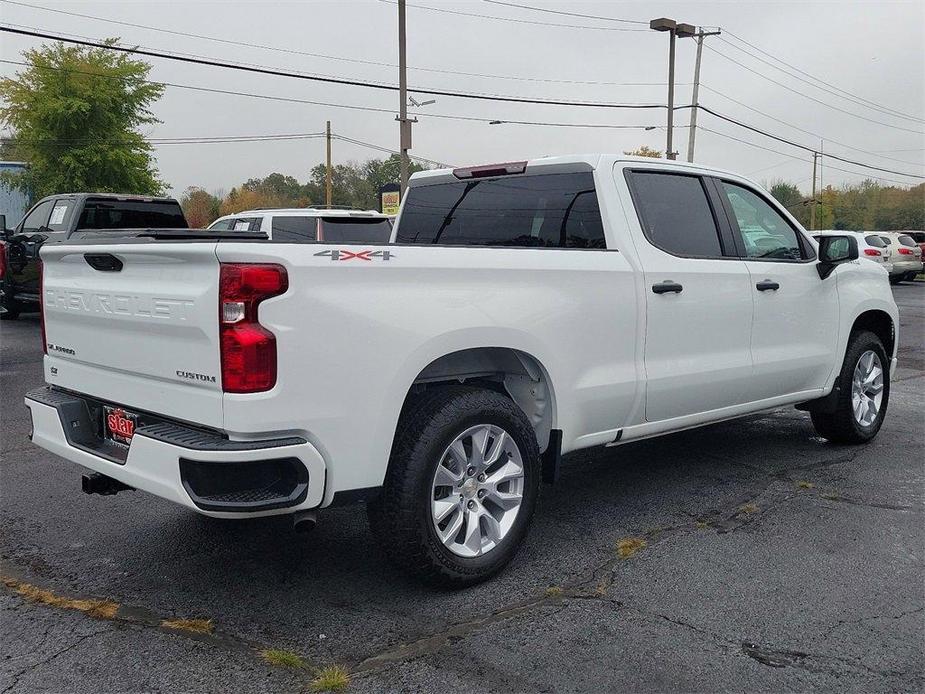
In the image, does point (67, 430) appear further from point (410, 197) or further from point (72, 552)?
point (410, 197)

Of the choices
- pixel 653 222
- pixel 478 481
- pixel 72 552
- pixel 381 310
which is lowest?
pixel 72 552

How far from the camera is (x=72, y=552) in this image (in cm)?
414

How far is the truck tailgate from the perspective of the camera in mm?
3072

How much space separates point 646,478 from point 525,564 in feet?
5.65

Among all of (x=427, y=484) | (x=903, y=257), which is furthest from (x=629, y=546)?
(x=903, y=257)

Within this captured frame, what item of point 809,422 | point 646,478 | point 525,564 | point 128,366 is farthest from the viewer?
point 809,422

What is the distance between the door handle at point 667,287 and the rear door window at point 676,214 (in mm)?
198

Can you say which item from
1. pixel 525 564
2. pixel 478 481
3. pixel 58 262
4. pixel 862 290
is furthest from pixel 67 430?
pixel 862 290

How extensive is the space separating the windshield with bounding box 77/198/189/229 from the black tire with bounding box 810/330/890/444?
10.5 m

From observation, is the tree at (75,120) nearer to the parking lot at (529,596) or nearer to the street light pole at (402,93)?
the street light pole at (402,93)

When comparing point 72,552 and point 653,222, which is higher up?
point 653,222

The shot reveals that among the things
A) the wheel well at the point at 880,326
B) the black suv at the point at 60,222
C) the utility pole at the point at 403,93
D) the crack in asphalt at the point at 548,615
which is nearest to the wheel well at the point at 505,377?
the crack in asphalt at the point at 548,615

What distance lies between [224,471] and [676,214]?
299cm

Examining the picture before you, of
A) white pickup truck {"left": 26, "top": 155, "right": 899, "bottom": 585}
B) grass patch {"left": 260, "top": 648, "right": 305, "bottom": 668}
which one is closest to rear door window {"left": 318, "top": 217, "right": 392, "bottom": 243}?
white pickup truck {"left": 26, "top": 155, "right": 899, "bottom": 585}
